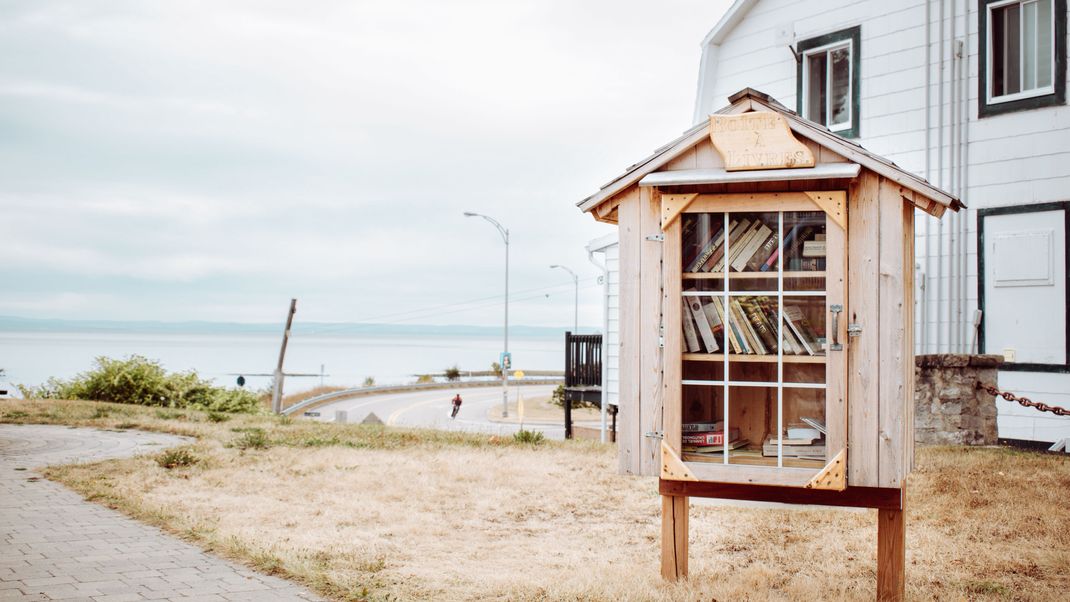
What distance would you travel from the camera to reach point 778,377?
5754mm

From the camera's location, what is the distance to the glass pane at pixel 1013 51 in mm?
12094

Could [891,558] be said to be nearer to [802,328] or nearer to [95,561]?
[802,328]

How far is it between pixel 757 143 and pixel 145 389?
20285mm

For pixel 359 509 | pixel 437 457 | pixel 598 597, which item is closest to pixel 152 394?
pixel 437 457

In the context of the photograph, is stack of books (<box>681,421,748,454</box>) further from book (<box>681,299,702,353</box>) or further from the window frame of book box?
book (<box>681,299,702,353</box>)

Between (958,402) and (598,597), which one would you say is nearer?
(598,597)

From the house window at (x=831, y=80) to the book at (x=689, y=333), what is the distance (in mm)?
9087

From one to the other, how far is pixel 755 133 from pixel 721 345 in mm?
1395

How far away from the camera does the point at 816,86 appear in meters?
14.4

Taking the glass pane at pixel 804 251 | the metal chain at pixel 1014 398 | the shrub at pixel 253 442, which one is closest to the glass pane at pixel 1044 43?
the metal chain at pixel 1014 398

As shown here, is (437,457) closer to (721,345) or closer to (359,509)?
(359,509)

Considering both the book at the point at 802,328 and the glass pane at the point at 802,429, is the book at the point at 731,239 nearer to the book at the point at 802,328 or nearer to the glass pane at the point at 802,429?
the book at the point at 802,328

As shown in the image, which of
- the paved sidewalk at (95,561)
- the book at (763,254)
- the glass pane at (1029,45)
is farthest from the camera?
the glass pane at (1029,45)

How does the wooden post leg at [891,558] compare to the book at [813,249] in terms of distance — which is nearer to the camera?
the wooden post leg at [891,558]
